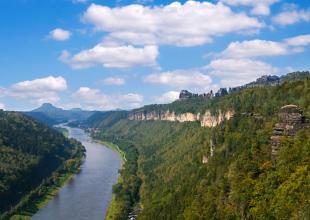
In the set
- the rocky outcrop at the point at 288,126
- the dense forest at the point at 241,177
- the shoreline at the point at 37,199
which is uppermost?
the rocky outcrop at the point at 288,126

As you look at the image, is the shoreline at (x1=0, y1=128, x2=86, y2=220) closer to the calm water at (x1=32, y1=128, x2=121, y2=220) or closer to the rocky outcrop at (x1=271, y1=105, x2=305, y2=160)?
the calm water at (x1=32, y1=128, x2=121, y2=220)

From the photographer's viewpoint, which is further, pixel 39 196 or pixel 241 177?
pixel 39 196

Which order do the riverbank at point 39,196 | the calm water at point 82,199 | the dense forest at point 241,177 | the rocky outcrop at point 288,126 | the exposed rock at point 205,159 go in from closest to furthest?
the dense forest at point 241,177, the rocky outcrop at point 288,126, the exposed rock at point 205,159, the calm water at point 82,199, the riverbank at point 39,196

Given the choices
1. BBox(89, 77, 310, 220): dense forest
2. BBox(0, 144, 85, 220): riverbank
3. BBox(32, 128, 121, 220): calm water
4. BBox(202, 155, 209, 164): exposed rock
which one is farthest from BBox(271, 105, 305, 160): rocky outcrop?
BBox(0, 144, 85, 220): riverbank

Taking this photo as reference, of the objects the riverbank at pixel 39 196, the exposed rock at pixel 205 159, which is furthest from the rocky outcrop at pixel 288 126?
the riverbank at pixel 39 196

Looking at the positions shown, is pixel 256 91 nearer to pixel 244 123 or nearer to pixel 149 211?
pixel 244 123

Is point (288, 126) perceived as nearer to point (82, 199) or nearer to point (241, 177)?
point (241, 177)

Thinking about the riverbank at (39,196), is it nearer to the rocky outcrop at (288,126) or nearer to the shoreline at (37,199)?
the shoreline at (37,199)

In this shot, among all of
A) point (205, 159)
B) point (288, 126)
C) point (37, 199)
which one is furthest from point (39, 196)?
point (288, 126)

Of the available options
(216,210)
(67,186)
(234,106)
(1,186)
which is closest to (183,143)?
Answer: (234,106)
